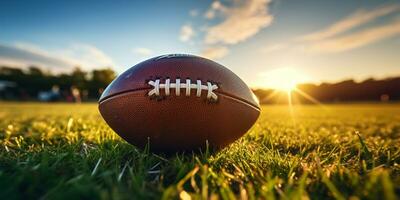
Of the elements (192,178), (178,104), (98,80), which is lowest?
(192,178)

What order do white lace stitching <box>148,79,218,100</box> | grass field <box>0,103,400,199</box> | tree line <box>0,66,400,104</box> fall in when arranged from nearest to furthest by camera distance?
grass field <box>0,103,400,199</box> < white lace stitching <box>148,79,218,100</box> < tree line <box>0,66,400,104</box>

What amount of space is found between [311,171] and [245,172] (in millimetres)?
316

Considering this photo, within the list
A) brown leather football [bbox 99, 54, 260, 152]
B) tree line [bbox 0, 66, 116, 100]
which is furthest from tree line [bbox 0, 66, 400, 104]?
brown leather football [bbox 99, 54, 260, 152]

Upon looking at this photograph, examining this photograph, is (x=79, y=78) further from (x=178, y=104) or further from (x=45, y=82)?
(x=178, y=104)

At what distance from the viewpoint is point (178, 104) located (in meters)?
1.47

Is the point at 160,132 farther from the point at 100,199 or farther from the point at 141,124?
the point at 100,199

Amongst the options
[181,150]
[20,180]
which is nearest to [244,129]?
[181,150]

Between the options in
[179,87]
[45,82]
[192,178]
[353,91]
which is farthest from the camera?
[45,82]

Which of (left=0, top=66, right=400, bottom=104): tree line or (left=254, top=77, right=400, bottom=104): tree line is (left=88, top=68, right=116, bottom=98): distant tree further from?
(left=254, top=77, right=400, bottom=104): tree line

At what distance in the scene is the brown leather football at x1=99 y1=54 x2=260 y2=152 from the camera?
148 centimetres

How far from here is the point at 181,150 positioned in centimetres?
164

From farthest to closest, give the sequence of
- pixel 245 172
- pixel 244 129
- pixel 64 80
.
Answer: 1. pixel 64 80
2. pixel 244 129
3. pixel 245 172

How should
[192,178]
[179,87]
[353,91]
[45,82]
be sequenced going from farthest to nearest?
[45,82]
[353,91]
[179,87]
[192,178]

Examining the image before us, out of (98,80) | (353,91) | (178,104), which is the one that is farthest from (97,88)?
(178,104)
